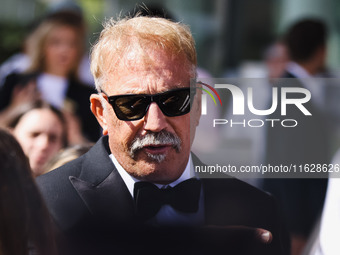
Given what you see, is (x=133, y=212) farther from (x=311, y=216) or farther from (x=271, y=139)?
(x=311, y=216)

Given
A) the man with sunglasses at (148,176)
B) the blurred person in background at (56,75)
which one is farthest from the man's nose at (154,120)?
the blurred person in background at (56,75)

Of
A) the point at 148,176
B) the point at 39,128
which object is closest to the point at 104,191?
the point at 148,176

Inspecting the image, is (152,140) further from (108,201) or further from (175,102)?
(108,201)

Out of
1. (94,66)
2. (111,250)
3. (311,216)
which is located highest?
(94,66)

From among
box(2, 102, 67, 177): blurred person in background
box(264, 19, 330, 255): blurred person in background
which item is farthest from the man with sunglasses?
box(2, 102, 67, 177): blurred person in background

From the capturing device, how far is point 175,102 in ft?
5.12

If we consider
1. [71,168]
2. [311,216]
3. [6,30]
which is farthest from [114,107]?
[6,30]

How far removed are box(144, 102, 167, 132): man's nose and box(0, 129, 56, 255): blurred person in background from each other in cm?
33

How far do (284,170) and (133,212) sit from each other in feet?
1.37

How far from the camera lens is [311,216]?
2059mm

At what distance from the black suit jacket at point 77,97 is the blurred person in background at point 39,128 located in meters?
0.20

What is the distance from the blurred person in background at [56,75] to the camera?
125 inches

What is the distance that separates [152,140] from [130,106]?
0.10m

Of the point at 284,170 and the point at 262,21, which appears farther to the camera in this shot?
the point at 262,21
